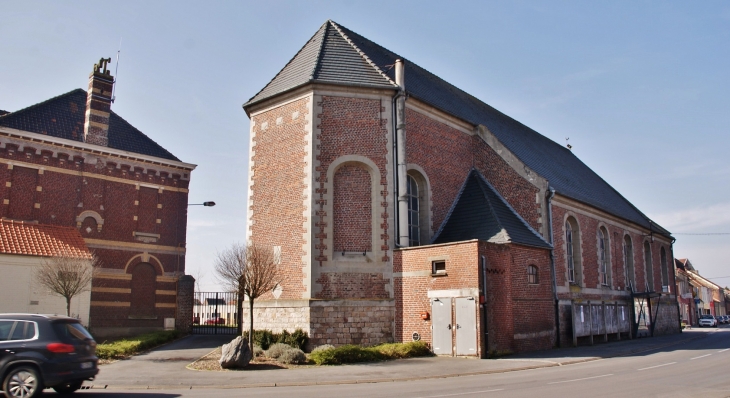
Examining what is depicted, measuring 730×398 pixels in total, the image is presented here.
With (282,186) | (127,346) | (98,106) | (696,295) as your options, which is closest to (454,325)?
(282,186)

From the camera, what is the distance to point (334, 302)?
19.8 meters

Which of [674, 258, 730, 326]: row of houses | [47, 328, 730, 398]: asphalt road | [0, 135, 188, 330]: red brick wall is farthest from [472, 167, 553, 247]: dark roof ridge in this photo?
[674, 258, 730, 326]: row of houses

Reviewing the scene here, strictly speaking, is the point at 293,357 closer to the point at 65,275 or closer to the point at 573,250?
the point at 65,275

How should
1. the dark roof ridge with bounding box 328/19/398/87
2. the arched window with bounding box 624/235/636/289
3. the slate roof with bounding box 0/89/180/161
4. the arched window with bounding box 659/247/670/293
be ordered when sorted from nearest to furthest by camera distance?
1. the dark roof ridge with bounding box 328/19/398/87
2. the slate roof with bounding box 0/89/180/161
3. the arched window with bounding box 624/235/636/289
4. the arched window with bounding box 659/247/670/293

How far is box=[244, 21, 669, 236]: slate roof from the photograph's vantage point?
22500 millimetres

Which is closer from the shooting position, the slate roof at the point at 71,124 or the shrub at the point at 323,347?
the shrub at the point at 323,347

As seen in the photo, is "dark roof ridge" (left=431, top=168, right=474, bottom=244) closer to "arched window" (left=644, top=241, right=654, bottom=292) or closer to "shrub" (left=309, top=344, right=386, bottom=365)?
"shrub" (left=309, top=344, right=386, bottom=365)

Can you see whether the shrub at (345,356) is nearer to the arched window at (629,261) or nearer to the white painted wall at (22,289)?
the white painted wall at (22,289)

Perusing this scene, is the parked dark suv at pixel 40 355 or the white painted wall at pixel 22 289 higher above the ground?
the white painted wall at pixel 22 289

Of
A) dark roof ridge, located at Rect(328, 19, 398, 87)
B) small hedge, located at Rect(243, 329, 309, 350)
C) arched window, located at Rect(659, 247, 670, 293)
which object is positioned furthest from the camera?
arched window, located at Rect(659, 247, 670, 293)

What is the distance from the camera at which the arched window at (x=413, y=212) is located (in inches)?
896

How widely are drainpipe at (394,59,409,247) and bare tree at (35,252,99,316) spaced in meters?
11.8

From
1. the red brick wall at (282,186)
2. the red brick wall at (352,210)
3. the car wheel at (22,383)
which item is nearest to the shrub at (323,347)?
the red brick wall at (282,186)

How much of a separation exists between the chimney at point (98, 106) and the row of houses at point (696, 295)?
181 feet
